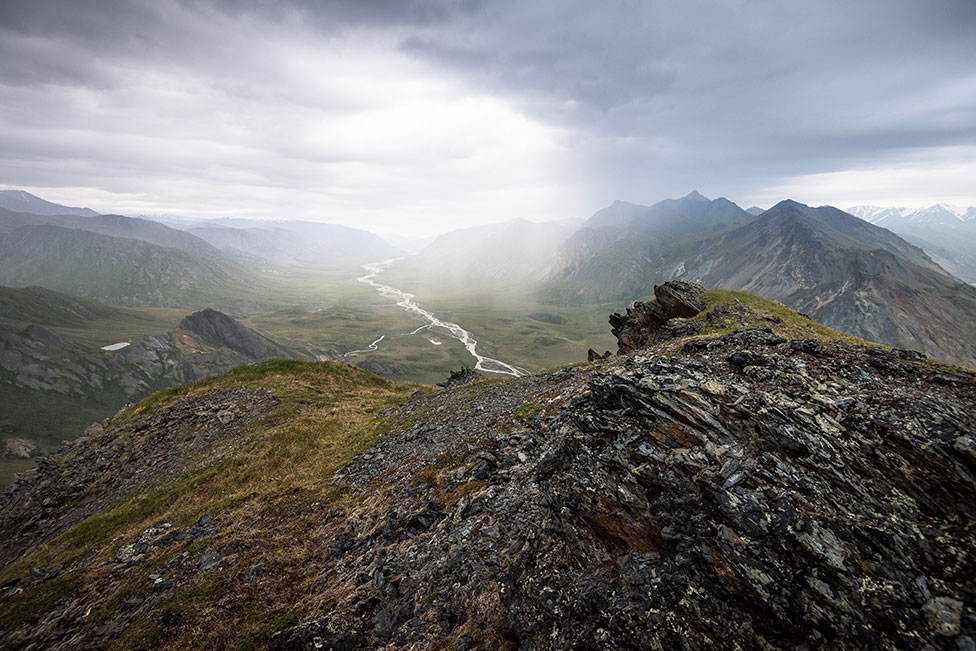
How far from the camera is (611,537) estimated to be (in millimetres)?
10852

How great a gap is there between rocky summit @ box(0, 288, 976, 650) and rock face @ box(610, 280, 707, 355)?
701 inches

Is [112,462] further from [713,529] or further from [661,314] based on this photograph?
[661,314]

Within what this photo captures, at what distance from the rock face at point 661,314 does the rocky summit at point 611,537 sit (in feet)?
58.4

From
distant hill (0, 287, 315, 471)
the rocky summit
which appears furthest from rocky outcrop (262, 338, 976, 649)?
distant hill (0, 287, 315, 471)

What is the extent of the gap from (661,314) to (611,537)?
1369 inches

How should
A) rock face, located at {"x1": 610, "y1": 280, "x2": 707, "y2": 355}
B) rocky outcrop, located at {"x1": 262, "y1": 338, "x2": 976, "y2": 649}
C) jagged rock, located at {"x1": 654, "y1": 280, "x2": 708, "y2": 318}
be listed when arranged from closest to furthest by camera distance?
rocky outcrop, located at {"x1": 262, "y1": 338, "x2": 976, "y2": 649} → rock face, located at {"x1": 610, "y1": 280, "x2": 707, "y2": 355} → jagged rock, located at {"x1": 654, "y1": 280, "x2": 708, "y2": 318}

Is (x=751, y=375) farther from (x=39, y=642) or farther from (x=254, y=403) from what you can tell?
(x=254, y=403)

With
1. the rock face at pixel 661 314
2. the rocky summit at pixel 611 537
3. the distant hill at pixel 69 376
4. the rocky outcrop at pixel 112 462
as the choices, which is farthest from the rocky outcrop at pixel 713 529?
the distant hill at pixel 69 376

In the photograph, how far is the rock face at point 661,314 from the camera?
3750 centimetres

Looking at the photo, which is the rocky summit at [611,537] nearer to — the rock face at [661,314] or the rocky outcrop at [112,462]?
the rocky outcrop at [112,462]

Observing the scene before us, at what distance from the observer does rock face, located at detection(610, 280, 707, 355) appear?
3750 cm

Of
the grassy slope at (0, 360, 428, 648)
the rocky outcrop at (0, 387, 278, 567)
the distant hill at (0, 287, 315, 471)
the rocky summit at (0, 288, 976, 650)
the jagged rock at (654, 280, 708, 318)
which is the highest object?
the jagged rock at (654, 280, 708, 318)

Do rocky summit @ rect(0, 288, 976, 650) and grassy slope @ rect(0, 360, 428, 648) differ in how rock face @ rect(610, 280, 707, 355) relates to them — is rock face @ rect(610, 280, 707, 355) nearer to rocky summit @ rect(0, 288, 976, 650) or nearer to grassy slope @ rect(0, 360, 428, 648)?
rocky summit @ rect(0, 288, 976, 650)

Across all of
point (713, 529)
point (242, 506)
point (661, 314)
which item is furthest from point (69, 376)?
point (713, 529)
